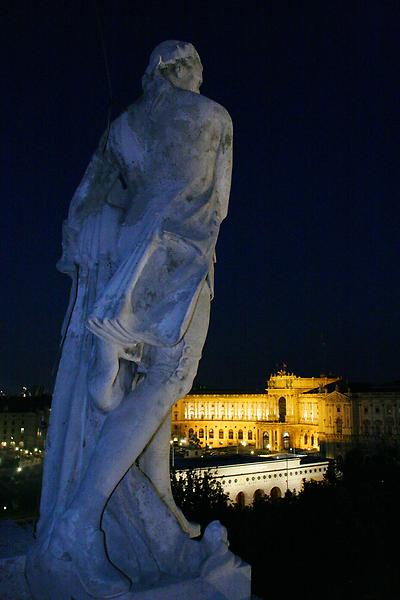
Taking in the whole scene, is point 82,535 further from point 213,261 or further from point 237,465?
point 237,465

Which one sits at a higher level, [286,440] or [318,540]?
[286,440]

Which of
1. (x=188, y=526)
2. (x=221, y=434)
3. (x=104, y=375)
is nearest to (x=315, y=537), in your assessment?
(x=188, y=526)

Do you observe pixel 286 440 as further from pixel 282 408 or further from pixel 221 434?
pixel 221 434

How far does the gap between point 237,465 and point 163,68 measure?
57273 millimetres

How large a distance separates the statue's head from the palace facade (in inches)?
3690

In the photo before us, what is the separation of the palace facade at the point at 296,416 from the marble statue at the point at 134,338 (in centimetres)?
9370

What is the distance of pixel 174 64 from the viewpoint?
159 inches

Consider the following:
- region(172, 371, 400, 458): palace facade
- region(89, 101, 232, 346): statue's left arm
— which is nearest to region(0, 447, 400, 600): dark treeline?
region(89, 101, 232, 346): statue's left arm

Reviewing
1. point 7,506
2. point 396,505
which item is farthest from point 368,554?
point 7,506

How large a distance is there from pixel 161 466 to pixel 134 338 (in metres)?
0.87

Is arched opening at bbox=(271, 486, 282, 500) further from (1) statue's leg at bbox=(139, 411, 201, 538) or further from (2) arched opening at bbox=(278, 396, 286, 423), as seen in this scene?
(1) statue's leg at bbox=(139, 411, 201, 538)

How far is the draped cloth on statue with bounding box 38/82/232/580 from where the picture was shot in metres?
3.42

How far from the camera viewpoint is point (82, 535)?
10.2 ft

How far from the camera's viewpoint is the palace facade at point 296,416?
96250mm
